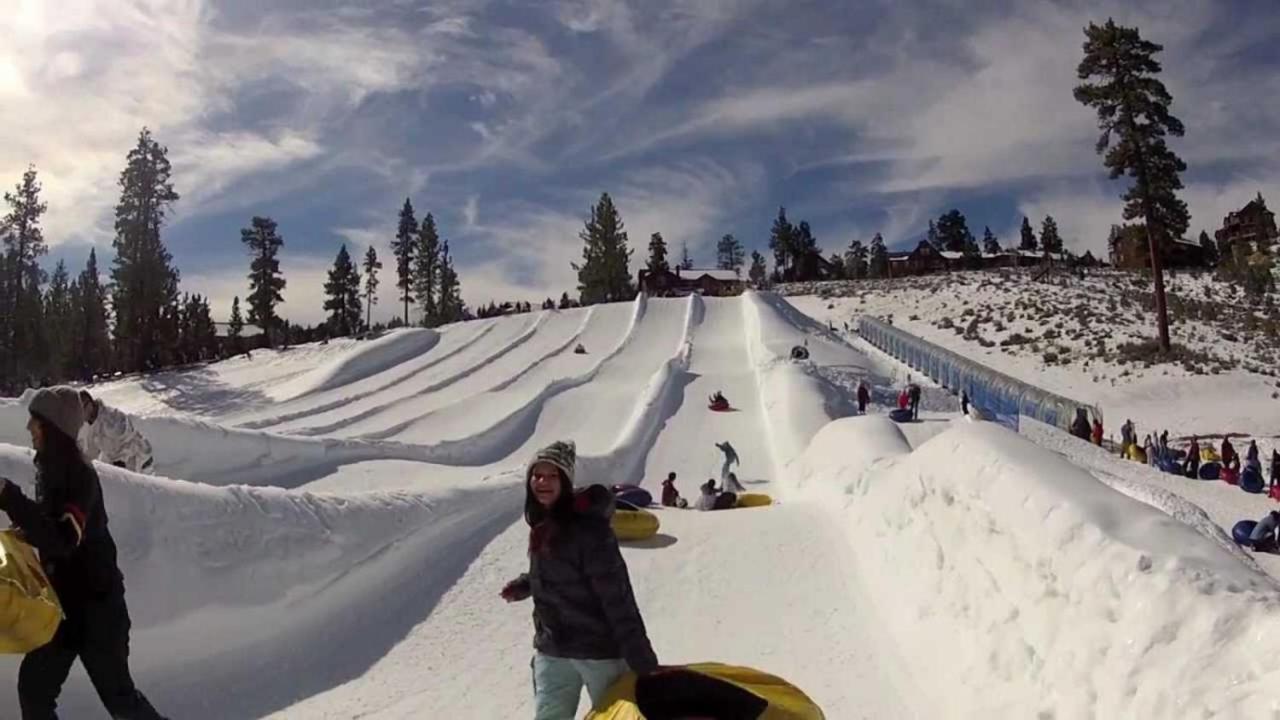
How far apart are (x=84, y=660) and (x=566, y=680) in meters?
2.31

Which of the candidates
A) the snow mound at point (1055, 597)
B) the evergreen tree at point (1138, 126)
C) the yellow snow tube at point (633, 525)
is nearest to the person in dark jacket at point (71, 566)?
the snow mound at point (1055, 597)

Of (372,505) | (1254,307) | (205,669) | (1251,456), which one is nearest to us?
(205,669)

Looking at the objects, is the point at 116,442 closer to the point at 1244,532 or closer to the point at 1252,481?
the point at 1244,532

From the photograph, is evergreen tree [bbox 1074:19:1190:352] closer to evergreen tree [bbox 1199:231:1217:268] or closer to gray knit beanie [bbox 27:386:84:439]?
gray knit beanie [bbox 27:386:84:439]

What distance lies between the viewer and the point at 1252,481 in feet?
62.0

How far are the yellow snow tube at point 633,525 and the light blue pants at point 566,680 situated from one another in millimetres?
5836

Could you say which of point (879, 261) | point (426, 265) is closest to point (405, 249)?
point (426, 265)

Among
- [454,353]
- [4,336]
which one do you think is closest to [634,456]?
[454,353]

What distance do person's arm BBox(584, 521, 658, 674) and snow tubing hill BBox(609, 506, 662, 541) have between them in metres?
6.10

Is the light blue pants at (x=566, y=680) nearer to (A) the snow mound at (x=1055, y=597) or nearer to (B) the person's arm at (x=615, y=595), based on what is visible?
(B) the person's arm at (x=615, y=595)

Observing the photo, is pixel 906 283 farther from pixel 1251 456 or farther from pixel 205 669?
pixel 205 669

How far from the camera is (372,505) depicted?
30.4ft

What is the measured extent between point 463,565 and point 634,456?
11.8 metres

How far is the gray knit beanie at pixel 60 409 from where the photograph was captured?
4062 mm
